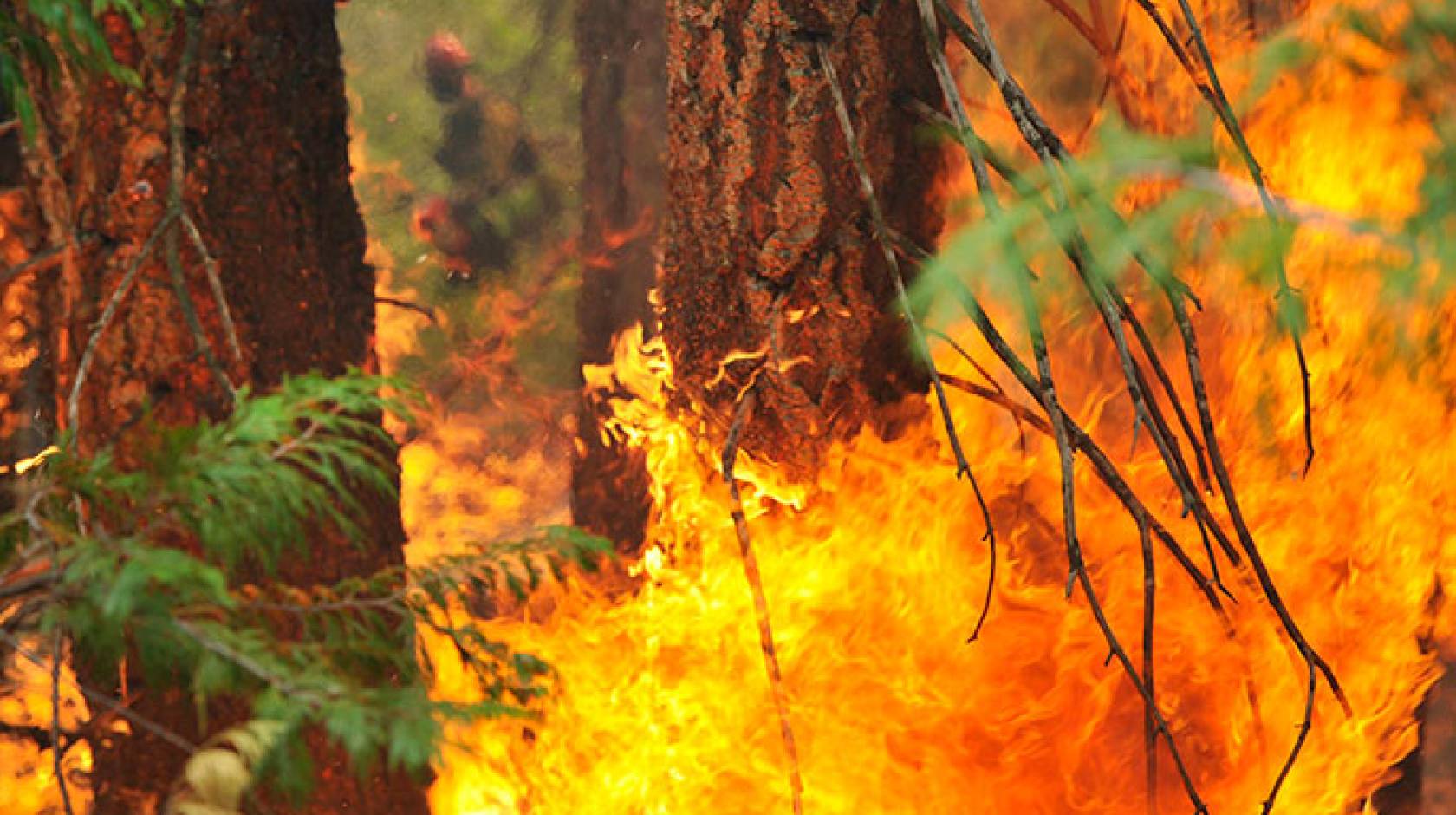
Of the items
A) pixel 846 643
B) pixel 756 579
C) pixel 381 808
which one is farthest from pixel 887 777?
pixel 381 808

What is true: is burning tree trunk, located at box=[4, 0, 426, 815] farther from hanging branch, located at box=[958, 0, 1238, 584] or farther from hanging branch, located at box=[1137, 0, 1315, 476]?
hanging branch, located at box=[1137, 0, 1315, 476]

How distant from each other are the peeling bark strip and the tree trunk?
192 inches

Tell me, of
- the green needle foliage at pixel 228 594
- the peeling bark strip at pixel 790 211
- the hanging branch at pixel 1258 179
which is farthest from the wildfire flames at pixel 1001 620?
the green needle foliage at pixel 228 594

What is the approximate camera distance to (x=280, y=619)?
9.82ft

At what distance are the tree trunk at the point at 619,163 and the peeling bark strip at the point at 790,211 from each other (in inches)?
192

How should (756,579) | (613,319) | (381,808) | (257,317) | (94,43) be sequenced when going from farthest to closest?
(613,319) → (381,808) → (257,317) → (756,579) → (94,43)

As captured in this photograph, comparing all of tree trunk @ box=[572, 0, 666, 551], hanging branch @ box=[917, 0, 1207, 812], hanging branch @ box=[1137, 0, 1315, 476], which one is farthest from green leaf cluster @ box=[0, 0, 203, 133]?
tree trunk @ box=[572, 0, 666, 551]

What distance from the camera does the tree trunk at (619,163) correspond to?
8.06 meters

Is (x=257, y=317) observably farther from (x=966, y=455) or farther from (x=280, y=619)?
(x=966, y=455)

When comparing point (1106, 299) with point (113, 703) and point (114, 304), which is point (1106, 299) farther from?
point (114, 304)

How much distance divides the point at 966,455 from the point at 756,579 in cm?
73

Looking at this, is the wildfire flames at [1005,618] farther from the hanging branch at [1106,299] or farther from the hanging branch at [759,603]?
the hanging branch at [1106,299]

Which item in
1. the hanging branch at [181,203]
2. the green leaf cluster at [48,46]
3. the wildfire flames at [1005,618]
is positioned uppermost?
the green leaf cluster at [48,46]

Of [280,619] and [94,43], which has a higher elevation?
[94,43]
